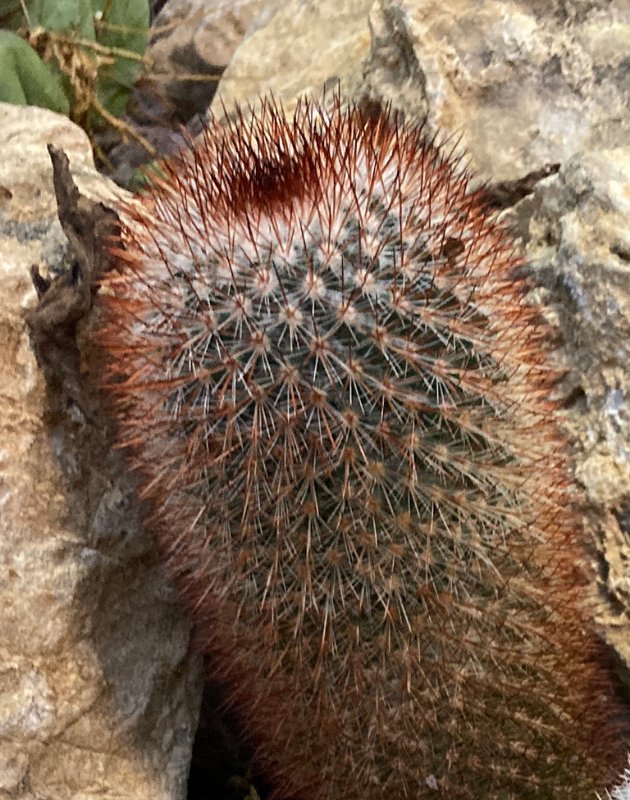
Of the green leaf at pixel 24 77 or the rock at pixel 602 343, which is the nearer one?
the rock at pixel 602 343

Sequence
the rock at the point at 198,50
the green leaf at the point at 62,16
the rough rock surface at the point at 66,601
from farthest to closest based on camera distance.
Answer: the rock at the point at 198,50, the green leaf at the point at 62,16, the rough rock surface at the point at 66,601

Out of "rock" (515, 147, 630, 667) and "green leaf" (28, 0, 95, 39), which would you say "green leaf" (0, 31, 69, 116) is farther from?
"rock" (515, 147, 630, 667)

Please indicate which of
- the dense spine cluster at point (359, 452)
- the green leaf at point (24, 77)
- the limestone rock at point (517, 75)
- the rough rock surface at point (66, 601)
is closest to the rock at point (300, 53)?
the limestone rock at point (517, 75)

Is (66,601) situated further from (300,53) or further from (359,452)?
(300,53)

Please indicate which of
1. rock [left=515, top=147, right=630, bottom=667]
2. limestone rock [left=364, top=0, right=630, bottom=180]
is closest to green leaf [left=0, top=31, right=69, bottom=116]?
limestone rock [left=364, top=0, right=630, bottom=180]

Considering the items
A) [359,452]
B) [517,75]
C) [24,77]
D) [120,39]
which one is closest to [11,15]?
[120,39]

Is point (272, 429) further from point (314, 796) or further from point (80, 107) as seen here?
point (80, 107)

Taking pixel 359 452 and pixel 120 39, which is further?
pixel 120 39

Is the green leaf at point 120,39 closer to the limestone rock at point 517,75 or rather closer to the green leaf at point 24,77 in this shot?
the green leaf at point 24,77
